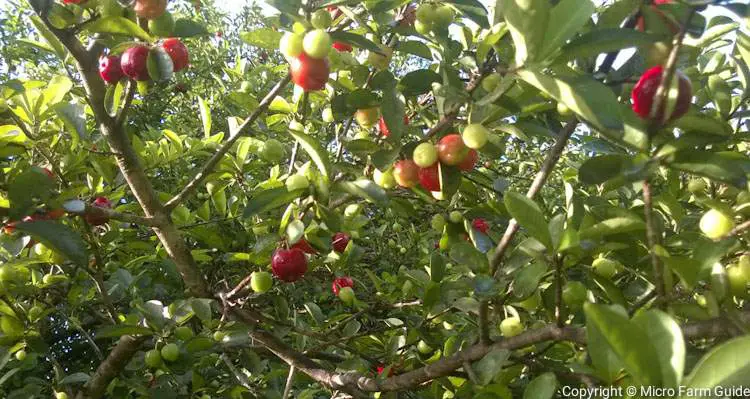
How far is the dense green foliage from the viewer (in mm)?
974

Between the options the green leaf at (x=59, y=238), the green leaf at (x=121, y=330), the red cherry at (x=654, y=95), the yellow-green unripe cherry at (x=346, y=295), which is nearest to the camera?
the red cherry at (x=654, y=95)

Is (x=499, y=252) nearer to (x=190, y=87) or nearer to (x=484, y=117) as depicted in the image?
(x=484, y=117)


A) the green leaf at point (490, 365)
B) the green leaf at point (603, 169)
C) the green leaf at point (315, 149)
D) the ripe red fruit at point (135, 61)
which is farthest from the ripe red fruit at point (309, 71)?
the green leaf at point (490, 365)

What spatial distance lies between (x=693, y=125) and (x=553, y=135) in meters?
0.37

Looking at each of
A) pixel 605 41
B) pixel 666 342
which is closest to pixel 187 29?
pixel 605 41

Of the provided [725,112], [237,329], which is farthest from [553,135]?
[237,329]

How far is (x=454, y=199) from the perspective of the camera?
192 centimetres

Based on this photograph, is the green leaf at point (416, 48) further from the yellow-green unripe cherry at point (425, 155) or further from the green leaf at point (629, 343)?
the green leaf at point (629, 343)

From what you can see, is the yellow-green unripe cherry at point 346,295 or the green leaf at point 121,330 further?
the yellow-green unripe cherry at point 346,295

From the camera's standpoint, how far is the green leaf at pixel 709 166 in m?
0.96

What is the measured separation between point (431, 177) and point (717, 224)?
0.60 metres

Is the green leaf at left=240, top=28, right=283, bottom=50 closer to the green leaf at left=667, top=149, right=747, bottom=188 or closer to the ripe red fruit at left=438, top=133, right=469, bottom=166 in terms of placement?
the ripe red fruit at left=438, top=133, right=469, bottom=166

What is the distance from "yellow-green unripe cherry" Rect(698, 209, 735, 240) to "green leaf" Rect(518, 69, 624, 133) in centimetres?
44

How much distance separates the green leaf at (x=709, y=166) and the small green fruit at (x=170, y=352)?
4.51 ft
